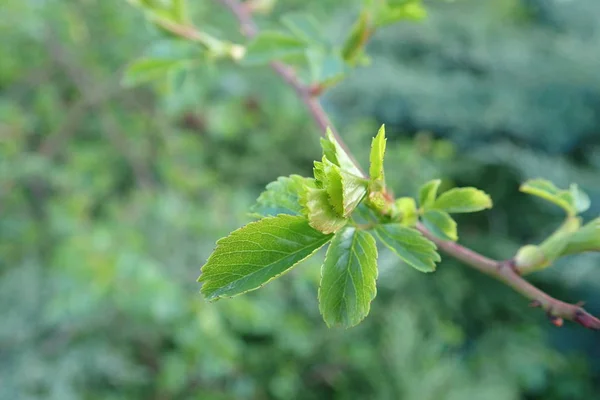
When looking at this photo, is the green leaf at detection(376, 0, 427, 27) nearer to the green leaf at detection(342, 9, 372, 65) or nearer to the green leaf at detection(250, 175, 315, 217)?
the green leaf at detection(342, 9, 372, 65)

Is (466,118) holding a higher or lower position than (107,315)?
higher

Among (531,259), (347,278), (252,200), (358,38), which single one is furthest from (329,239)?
(252,200)

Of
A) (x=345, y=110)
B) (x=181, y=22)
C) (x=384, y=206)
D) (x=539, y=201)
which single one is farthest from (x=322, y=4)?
(x=384, y=206)

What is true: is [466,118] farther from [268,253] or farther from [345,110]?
[268,253]

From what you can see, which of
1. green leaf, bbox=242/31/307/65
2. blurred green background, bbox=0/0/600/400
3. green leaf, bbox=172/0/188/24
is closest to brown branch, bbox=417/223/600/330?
green leaf, bbox=242/31/307/65

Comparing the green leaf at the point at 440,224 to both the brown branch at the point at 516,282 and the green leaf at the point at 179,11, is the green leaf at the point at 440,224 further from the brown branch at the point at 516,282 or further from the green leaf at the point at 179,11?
the green leaf at the point at 179,11
